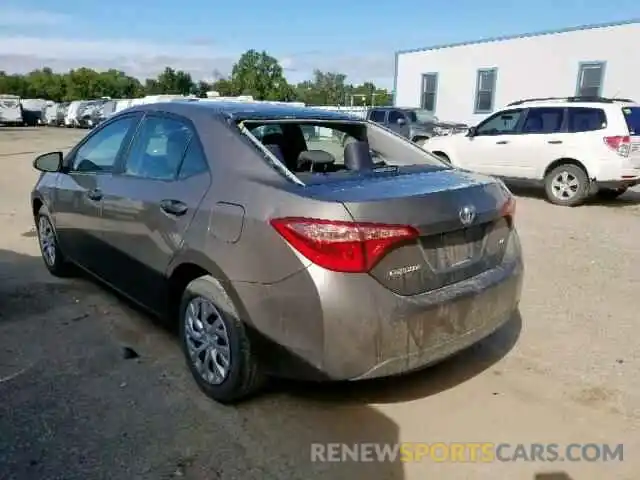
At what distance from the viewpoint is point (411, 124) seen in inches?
666

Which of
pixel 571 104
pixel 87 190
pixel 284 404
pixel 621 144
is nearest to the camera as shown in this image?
pixel 284 404

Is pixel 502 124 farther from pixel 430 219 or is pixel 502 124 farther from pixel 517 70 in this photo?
pixel 517 70

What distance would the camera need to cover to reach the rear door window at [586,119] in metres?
8.95

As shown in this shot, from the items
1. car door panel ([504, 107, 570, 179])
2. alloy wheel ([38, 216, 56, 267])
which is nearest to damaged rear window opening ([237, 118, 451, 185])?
alloy wheel ([38, 216, 56, 267])

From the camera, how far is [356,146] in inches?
139

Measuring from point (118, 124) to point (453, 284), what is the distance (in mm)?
2775

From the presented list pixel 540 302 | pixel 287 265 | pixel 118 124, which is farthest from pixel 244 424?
pixel 540 302

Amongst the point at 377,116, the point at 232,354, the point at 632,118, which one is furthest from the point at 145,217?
the point at 377,116

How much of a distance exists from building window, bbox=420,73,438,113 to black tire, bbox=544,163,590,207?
560 inches

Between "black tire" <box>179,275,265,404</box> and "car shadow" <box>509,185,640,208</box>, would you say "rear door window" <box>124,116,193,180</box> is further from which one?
"car shadow" <box>509,185,640,208</box>

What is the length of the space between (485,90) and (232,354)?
20.7 m

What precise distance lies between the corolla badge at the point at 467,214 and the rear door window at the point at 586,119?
7.44 meters

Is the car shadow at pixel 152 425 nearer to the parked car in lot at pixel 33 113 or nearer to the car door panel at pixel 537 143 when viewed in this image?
the car door panel at pixel 537 143

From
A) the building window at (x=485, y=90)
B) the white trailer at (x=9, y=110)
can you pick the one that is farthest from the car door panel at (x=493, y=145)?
the white trailer at (x=9, y=110)
